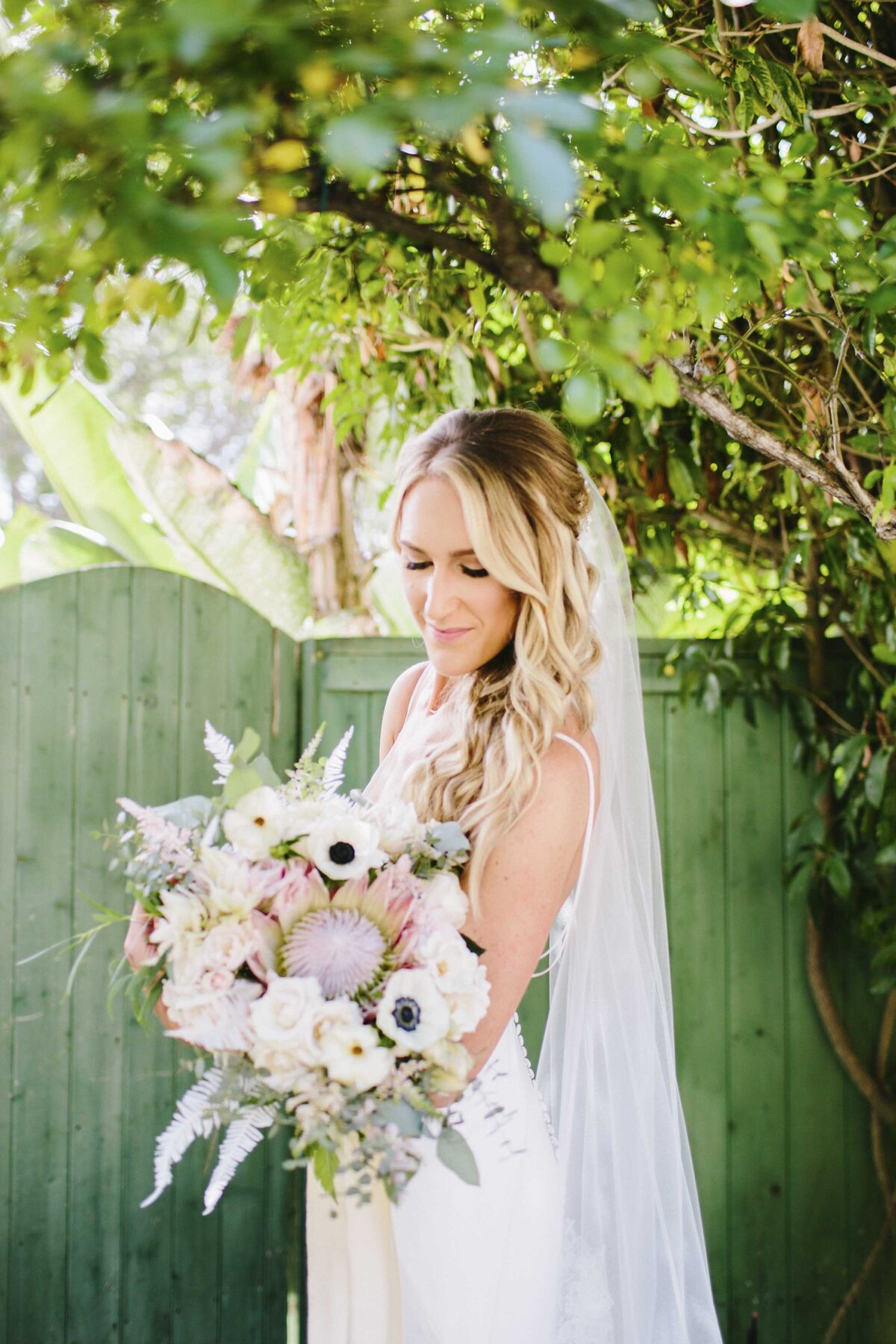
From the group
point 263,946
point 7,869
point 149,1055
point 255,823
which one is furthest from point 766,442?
point 149,1055

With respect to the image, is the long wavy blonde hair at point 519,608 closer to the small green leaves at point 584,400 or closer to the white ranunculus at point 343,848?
the white ranunculus at point 343,848

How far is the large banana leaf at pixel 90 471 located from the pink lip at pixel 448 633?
271 centimetres

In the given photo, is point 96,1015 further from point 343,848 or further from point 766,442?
point 766,442

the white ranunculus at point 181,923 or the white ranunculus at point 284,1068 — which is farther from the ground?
the white ranunculus at point 181,923

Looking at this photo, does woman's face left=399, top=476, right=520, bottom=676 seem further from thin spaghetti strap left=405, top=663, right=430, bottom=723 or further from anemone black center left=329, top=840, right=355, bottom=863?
anemone black center left=329, top=840, right=355, bottom=863

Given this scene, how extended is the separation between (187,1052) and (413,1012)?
1849 mm

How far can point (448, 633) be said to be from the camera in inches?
77.1

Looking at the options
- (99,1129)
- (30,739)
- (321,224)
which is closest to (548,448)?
(321,224)

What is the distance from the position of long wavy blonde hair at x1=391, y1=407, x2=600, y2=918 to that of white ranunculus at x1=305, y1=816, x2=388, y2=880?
317 millimetres

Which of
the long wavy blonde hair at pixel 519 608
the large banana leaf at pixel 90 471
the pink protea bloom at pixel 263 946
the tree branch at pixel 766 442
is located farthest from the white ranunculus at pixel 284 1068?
the large banana leaf at pixel 90 471

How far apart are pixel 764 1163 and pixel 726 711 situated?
51.9 inches

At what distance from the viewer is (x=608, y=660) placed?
2121 mm

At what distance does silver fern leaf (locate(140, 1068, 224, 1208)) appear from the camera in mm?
1312

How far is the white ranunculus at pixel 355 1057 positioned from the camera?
132 centimetres
